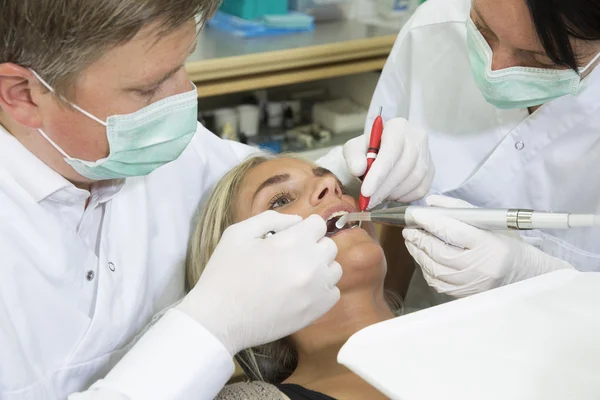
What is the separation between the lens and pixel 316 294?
128 cm

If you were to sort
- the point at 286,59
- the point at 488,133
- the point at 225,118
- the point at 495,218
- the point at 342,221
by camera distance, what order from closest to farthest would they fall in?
the point at 495,218
the point at 342,221
the point at 488,133
the point at 286,59
the point at 225,118

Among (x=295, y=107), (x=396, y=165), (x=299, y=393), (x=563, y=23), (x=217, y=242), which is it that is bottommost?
(x=295, y=107)

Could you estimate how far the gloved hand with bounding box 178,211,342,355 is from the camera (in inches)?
48.4

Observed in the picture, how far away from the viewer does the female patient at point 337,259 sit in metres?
1.56

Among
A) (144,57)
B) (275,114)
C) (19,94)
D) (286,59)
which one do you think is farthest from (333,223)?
(275,114)

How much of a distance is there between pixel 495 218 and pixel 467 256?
109 mm

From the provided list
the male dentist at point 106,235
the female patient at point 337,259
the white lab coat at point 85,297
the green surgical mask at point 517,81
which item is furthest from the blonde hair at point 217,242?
the green surgical mask at point 517,81

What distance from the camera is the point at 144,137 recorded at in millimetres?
1344

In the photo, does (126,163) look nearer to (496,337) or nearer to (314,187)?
(314,187)

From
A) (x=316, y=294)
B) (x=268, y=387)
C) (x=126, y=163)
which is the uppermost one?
(x=126, y=163)

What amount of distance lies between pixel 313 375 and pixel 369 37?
1.60 metres

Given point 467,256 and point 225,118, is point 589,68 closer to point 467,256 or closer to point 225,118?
point 467,256

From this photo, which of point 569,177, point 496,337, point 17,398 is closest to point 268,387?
point 17,398

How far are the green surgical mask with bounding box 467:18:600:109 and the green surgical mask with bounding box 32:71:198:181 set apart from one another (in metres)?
0.67
